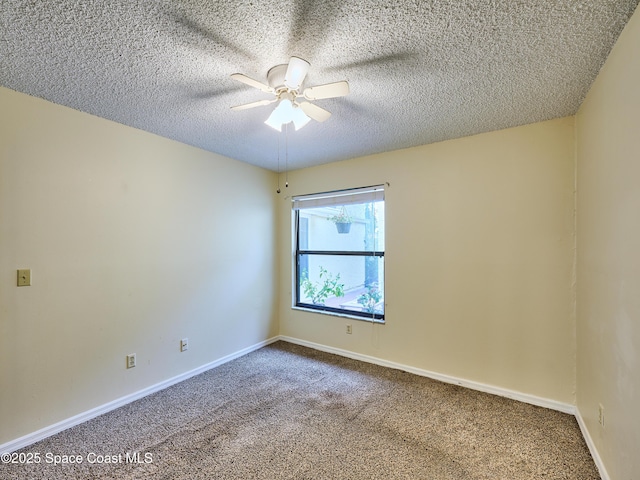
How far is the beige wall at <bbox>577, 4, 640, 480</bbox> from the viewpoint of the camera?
4.27ft

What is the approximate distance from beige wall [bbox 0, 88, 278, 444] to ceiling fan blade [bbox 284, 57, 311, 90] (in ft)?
5.79

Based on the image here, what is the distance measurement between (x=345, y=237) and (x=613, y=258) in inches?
95.8

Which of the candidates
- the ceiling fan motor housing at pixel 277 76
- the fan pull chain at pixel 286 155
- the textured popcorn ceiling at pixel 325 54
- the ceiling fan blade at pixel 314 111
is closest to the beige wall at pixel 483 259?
the textured popcorn ceiling at pixel 325 54

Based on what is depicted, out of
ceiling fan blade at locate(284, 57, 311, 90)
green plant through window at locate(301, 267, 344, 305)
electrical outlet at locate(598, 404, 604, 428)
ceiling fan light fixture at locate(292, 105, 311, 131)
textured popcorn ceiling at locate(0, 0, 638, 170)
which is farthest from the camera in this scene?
green plant through window at locate(301, 267, 344, 305)

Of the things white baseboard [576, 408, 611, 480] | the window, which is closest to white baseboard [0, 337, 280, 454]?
the window

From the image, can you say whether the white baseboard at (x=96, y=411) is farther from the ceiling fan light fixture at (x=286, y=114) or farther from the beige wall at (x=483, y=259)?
the ceiling fan light fixture at (x=286, y=114)

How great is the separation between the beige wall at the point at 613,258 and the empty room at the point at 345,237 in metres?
0.02

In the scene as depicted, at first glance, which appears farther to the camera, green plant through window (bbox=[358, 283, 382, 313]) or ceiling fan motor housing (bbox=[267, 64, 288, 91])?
green plant through window (bbox=[358, 283, 382, 313])

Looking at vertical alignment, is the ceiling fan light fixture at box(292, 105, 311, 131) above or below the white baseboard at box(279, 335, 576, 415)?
above

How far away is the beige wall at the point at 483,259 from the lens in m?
2.35

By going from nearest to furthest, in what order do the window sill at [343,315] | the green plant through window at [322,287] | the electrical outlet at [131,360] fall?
the electrical outlet at [131,360] → the window sill at [343,315] → the green plant through window at [322,287]

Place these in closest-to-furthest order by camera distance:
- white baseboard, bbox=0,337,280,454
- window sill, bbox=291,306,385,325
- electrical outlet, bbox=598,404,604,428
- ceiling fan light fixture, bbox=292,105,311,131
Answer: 1. electrical outlet, bbox=598,404,604,428
2. ceiling fan light fixture, bbox=292,105,311,131
3. white baseboard, bbox=0,337,280,454
4. window sill, bbox=291,306,385,325

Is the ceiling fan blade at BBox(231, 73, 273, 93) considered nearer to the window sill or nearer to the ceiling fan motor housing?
the ceiling fan motor housing

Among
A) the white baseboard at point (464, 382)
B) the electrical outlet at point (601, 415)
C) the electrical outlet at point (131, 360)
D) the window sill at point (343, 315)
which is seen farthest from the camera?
the window sill at point (343, 315)
